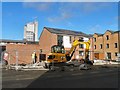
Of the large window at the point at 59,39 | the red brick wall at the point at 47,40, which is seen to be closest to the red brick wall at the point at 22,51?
the red brick wall at the point at 47,40

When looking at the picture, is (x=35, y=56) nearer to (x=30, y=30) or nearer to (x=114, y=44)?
(x=114, y=44)

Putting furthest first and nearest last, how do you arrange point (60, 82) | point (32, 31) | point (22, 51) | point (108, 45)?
point (32, 31)
point (108, 45)
point (22, 51)
point (60, 82)

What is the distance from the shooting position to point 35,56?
168 ft

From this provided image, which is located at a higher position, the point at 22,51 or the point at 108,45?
the point at 108,45

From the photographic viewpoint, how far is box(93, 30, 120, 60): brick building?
71.8 metres

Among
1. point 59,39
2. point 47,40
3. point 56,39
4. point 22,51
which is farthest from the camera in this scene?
point 47,40

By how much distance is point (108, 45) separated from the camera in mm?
75312

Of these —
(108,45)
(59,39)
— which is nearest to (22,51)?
(59,39)

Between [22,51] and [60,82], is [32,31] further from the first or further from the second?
[60,82]

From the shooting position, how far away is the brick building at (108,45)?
236ft

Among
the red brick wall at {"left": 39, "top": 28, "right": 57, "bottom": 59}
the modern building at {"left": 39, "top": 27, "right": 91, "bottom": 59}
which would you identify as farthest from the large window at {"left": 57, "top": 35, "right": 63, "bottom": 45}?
the red brick wall at {"left": 39, "top": 28, "right": 57, "bottom": 59}

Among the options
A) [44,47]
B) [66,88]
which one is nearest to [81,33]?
[44,47]

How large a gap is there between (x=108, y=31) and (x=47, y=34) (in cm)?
2594

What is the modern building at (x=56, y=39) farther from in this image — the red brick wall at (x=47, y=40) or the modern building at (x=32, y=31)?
the modern building at (x=32, y=31)
